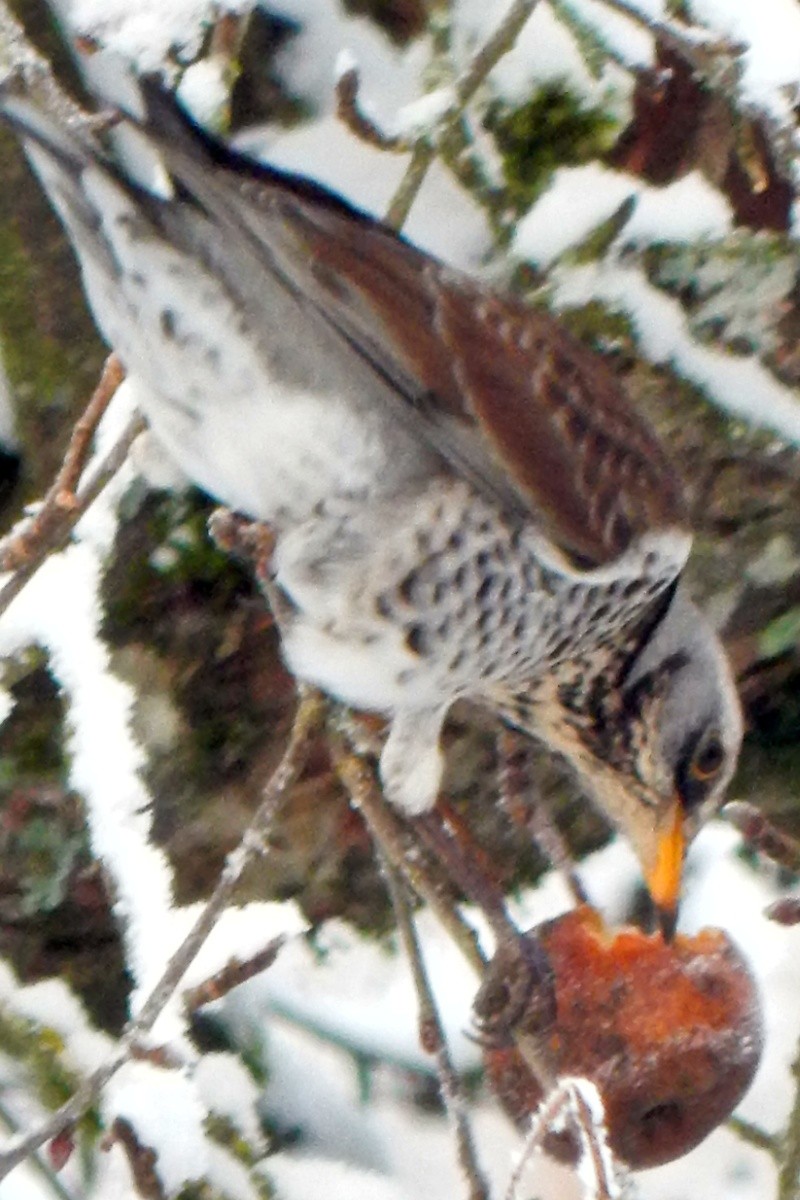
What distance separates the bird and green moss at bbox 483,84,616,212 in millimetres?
325

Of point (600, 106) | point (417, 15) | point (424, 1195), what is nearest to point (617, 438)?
point (600, 106)

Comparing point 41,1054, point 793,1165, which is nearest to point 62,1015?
point 41,1054

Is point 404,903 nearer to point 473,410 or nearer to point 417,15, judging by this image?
point 473,410

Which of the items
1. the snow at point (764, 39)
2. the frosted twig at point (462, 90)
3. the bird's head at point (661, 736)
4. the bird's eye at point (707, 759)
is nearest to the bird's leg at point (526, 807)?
the bird's head at point (661, 736)

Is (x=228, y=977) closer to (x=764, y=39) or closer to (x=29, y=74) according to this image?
(x=29, y=74)

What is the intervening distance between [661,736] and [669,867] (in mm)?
140

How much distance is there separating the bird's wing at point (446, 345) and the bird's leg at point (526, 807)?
0.26 m

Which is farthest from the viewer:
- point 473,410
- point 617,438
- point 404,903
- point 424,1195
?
point 424,1195

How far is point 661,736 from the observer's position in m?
1.68

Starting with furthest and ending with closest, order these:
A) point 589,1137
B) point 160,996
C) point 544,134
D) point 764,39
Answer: point 544,134, point 764,39, point 160,996, point 589,1137

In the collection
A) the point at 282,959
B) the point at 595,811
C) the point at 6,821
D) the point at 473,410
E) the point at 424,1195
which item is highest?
the point at 473,410

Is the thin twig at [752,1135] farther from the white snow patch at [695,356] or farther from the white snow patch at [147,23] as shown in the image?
the white snow patch at [147,23]

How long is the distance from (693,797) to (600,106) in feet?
2.75

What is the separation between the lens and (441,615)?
1.52 meters
